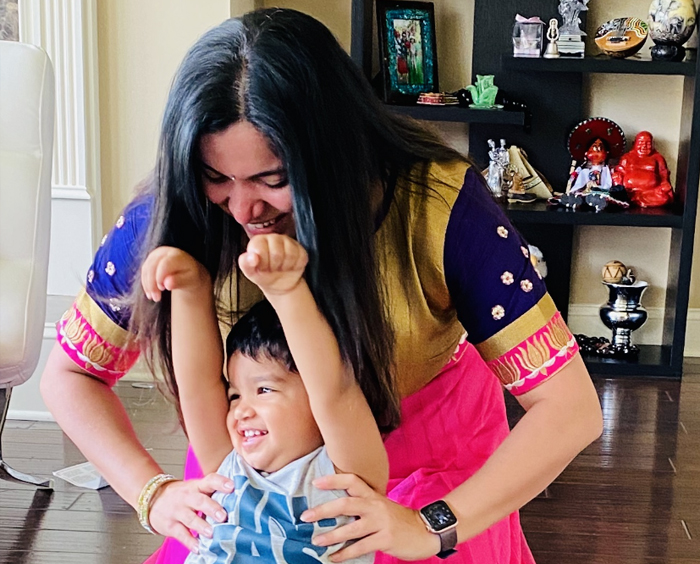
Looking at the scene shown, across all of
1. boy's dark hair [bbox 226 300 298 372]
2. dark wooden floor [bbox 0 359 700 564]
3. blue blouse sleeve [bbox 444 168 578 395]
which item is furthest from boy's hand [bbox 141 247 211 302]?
dark wooden floor [bbox 0 359 700 564]

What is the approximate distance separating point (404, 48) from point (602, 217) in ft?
2.85

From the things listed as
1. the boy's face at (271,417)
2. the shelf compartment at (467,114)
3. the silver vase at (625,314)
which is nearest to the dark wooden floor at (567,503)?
the silver vase at (625,314)

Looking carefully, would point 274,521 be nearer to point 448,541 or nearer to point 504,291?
point 448,541

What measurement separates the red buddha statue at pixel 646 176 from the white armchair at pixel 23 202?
1987 mm

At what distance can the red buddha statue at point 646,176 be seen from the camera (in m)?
3.40

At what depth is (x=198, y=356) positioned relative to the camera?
3.74ft

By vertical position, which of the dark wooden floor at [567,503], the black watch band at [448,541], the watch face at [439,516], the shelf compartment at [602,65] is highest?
the shelf compartment at [602,65]

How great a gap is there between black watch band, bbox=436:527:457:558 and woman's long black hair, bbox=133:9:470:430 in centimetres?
17

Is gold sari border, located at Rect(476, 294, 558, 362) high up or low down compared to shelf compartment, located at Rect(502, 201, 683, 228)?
up

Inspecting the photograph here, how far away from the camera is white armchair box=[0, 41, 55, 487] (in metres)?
2.20

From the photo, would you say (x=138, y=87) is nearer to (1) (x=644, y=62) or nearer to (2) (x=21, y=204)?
(2) (x=21, y=204)

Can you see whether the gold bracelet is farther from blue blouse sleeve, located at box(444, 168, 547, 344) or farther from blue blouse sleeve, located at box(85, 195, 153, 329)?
blue blouse sleeve, located at box(444, 168, 547, 344)

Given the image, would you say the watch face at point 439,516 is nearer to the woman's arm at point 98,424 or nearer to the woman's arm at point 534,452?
the woman's arm at point 534,452

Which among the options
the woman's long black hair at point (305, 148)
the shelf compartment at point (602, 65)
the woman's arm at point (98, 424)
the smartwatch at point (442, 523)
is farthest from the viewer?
the shelf compartment at point (602, 65)
